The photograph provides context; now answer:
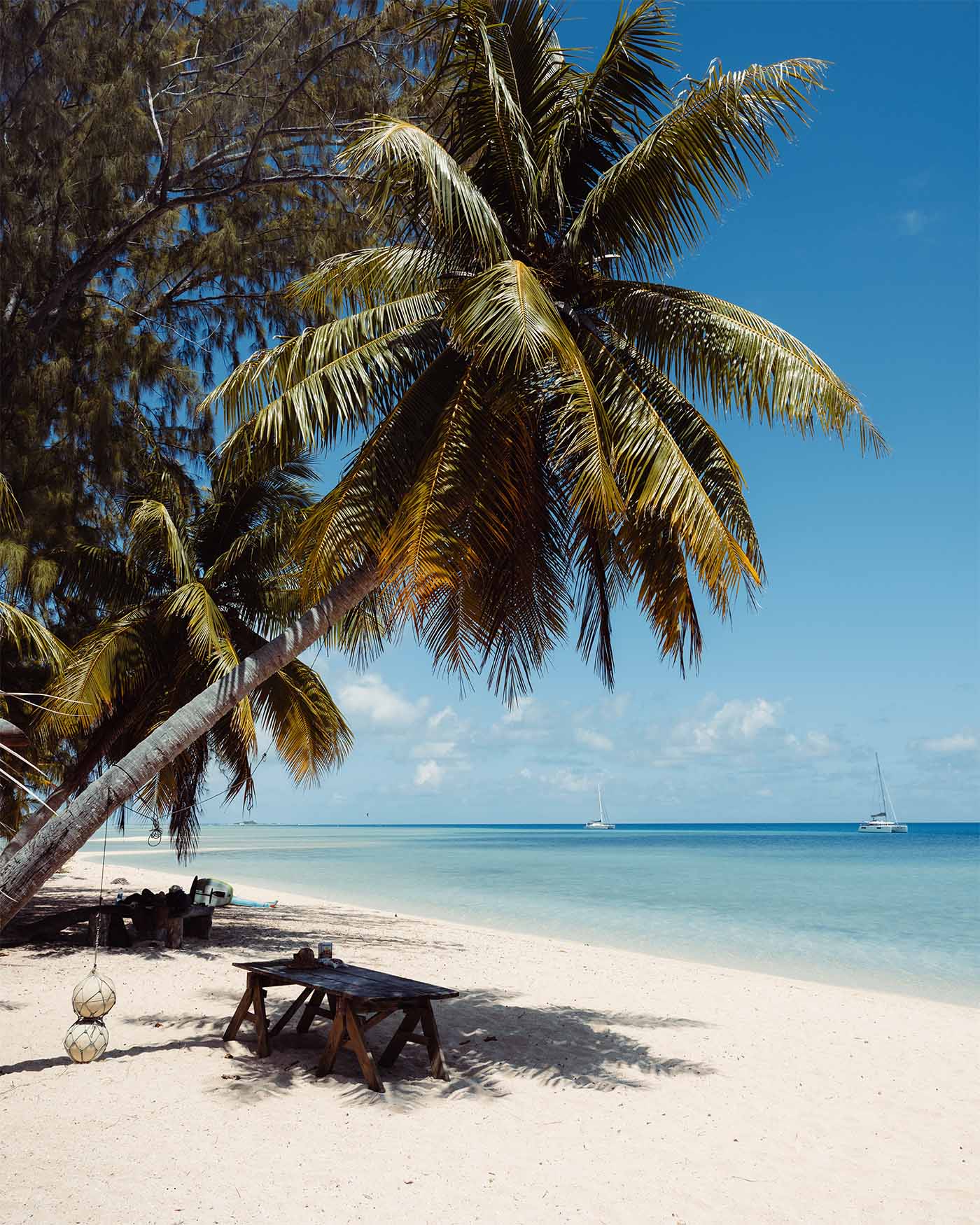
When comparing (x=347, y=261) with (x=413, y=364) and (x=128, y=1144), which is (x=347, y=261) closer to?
A: (x=413, y=364)

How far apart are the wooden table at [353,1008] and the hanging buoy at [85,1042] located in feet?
3.15

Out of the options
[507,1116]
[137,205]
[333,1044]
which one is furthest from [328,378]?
[137,205]

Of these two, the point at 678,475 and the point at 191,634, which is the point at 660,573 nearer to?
the point at 678,475

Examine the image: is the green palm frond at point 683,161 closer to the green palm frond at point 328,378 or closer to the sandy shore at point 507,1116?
the green palm frond at point 328,378

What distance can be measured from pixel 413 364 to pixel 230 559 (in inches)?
190

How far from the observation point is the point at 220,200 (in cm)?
1095

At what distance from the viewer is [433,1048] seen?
6145mm

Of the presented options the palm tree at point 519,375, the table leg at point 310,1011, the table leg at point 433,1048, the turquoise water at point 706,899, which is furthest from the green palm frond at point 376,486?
the turquoise water at point 706,899

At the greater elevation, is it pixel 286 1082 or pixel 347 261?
pixel 347 261

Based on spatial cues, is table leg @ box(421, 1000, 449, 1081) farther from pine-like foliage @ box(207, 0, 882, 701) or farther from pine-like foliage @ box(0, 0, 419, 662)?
pine-like foliage @ box(0, 0, 419, 662)

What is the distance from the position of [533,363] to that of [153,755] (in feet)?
11.2

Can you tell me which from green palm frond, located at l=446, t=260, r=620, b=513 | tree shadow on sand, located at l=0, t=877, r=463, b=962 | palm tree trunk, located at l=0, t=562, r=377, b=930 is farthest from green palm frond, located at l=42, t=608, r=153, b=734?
green palm frond, located at l=446, t=260, r=620, b=513

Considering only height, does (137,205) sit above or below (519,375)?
above

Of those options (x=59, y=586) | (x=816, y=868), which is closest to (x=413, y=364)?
(x=59, y=586)
